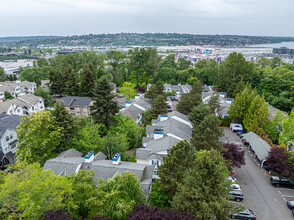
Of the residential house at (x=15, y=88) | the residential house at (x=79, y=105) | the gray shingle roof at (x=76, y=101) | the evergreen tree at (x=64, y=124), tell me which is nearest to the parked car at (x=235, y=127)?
the evergreen tree at (x=64, y=124)

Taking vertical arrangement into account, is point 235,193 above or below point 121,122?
below

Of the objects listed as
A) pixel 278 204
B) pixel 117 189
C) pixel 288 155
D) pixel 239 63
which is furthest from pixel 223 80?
pixel 117 189

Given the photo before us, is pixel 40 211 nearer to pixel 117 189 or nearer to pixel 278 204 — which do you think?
pixel 117 189

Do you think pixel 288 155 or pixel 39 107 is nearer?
pixel 288 155

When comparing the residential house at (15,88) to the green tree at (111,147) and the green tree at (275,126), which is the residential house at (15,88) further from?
the green tree at (275,126)

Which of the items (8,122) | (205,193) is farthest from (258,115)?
(8,122)

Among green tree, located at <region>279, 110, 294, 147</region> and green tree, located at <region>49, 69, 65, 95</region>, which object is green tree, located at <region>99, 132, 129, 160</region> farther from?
green tree, located at <region>49, 69, 65, 95</region>

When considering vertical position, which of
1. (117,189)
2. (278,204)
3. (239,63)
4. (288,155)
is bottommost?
(278,204)

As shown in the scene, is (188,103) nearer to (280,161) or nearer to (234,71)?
(280,161)
